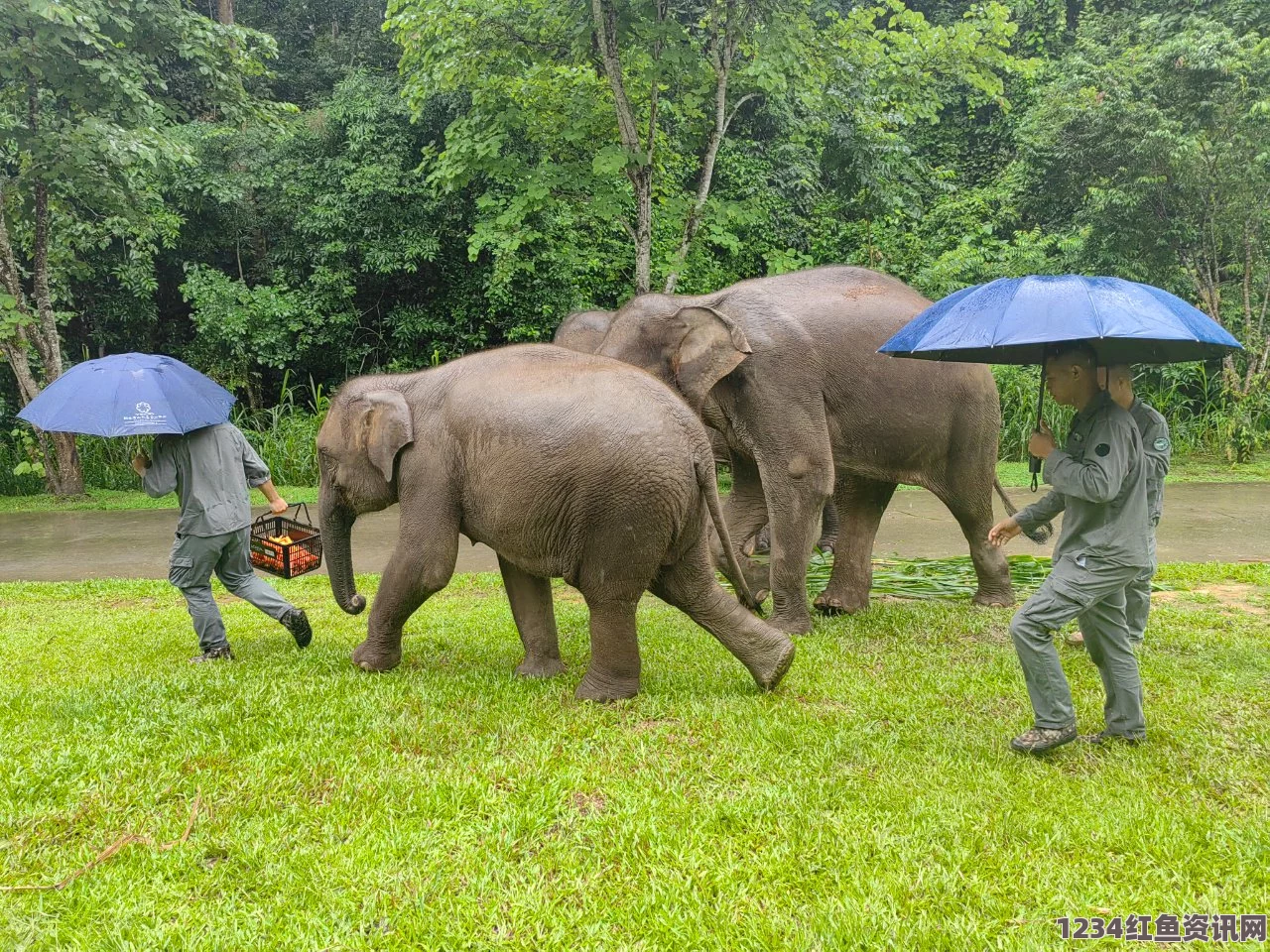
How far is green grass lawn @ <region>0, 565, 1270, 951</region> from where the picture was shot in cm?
258

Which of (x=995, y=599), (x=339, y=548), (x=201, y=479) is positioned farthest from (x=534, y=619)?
(x=995, y=599)

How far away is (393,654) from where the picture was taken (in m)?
4.87

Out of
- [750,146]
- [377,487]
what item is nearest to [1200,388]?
[750,146]

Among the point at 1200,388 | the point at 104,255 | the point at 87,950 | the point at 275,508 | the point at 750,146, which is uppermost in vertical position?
the point at 750,146

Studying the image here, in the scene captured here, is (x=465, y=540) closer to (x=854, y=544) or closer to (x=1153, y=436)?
(x=854, y=544)

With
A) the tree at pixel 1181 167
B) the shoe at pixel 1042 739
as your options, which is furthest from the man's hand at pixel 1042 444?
the tree at pixel 1181 167

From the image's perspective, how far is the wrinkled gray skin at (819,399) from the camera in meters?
5.46

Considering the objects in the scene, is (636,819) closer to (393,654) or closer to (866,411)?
(393,654)

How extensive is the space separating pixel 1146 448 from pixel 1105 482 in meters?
0.73

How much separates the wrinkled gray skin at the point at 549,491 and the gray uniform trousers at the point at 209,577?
77 cm

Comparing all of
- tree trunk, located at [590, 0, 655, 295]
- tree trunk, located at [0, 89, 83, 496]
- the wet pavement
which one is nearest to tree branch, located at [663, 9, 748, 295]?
tree trunk, located at [590, 0, 655, 295]

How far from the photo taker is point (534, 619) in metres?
4.83

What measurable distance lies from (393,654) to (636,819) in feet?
7.14

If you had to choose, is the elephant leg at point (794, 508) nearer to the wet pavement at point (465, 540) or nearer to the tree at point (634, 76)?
the wet pavement at point (465, 540)
